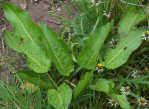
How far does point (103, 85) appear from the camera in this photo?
→ 1.75 m

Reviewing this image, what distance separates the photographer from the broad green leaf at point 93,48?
1.72 meters

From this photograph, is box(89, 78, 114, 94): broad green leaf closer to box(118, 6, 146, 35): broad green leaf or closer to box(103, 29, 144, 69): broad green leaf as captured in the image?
box(103, 29, 144, 69): broad green leaf

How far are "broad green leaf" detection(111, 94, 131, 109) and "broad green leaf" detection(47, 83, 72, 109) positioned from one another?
348 millimetres

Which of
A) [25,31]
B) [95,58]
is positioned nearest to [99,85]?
[95,58]

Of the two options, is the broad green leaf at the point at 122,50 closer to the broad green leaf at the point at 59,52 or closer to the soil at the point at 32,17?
the broad green leaf at the point at 59,52

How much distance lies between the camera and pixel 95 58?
1741 mm

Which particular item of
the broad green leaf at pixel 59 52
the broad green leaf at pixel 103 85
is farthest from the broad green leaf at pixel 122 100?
the broad green leaf at pixel 59 52

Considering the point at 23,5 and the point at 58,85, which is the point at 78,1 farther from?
the point at 58,85

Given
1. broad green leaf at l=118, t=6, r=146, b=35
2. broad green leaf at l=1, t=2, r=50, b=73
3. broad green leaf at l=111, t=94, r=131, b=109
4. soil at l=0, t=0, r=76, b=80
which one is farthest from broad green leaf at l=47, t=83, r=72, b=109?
broad green leaf at l=118, t=6, r=146, b=35

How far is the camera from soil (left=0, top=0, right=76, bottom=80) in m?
2.14

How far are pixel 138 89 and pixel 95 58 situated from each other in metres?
0.46

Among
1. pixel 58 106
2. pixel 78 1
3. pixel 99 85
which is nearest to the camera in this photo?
pixel 58 106

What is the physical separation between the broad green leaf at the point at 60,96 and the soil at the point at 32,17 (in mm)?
492

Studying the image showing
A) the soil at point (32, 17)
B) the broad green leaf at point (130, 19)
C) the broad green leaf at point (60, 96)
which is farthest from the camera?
the soil at point (32, 17)
